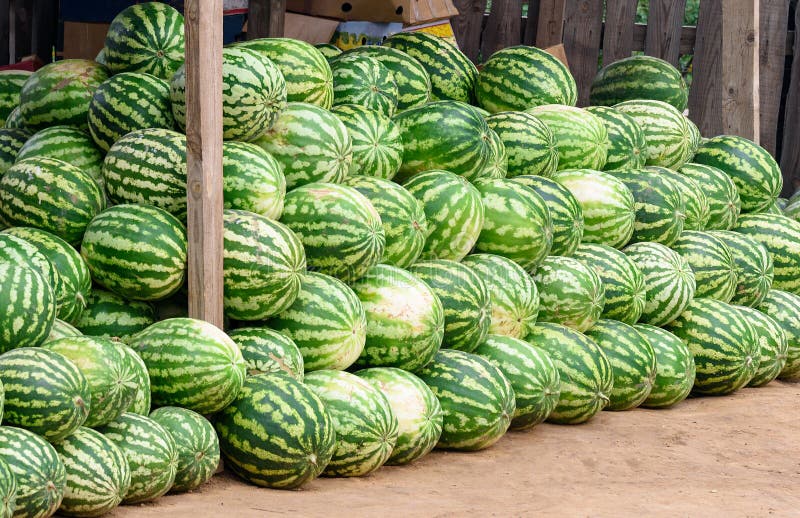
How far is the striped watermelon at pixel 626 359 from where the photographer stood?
17.5 ft

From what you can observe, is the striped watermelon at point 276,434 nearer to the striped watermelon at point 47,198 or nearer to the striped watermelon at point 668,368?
the striped watermelon at point 47,198

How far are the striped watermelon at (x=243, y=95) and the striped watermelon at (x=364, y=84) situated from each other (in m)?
0.77

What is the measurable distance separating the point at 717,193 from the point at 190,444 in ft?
13.1

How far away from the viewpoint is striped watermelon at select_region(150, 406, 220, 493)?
3602 millimetres

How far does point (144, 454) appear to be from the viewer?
341cm

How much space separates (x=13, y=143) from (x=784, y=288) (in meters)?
4.65

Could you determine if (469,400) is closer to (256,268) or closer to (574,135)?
(256,268)

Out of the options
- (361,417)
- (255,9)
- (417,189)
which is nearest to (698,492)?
(361,417)

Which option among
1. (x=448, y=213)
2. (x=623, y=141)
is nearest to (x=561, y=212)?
(x=448, y=213)

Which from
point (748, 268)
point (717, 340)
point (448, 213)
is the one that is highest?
point (448, 213)

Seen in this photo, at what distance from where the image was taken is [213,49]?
396 cm

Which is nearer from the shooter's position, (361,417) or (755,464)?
(361,417)

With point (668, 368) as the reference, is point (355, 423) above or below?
above

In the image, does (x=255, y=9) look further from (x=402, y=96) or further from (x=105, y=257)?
(x=105, y=257)
